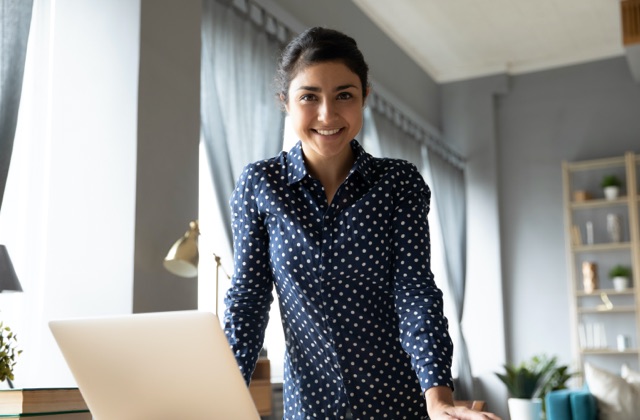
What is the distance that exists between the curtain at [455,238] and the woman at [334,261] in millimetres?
5358

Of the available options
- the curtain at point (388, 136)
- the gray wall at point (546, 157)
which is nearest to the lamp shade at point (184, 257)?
the curtain at point (388, 136)

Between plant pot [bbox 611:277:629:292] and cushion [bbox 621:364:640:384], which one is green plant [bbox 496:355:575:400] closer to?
plant pot [bbox 611:277:629:292]

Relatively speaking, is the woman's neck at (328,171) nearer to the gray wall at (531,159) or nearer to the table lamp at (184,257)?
the table lamp at (184,257)

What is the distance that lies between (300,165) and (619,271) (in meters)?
5.72

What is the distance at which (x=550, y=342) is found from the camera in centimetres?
688

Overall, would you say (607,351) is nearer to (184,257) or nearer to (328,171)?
(184,257)

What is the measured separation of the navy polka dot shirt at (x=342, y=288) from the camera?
1.27 metres

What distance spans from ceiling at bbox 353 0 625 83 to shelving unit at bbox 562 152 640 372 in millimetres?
1040

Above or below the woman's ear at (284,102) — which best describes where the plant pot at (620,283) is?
below

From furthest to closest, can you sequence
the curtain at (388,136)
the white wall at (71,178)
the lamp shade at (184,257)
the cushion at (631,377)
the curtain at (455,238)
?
1. the curtain at (455,238)
2. the curtain at (388,136)
3. the cushion at (631,377)
4. the white wall at (71,178)
5. the lamp shade at (184,257)

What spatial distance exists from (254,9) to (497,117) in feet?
12.9

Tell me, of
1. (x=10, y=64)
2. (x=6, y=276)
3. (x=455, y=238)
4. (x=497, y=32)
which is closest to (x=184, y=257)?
(x=6, y=276)

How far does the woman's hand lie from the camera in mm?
886

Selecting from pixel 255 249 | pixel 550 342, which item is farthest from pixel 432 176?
pixel 255 249
